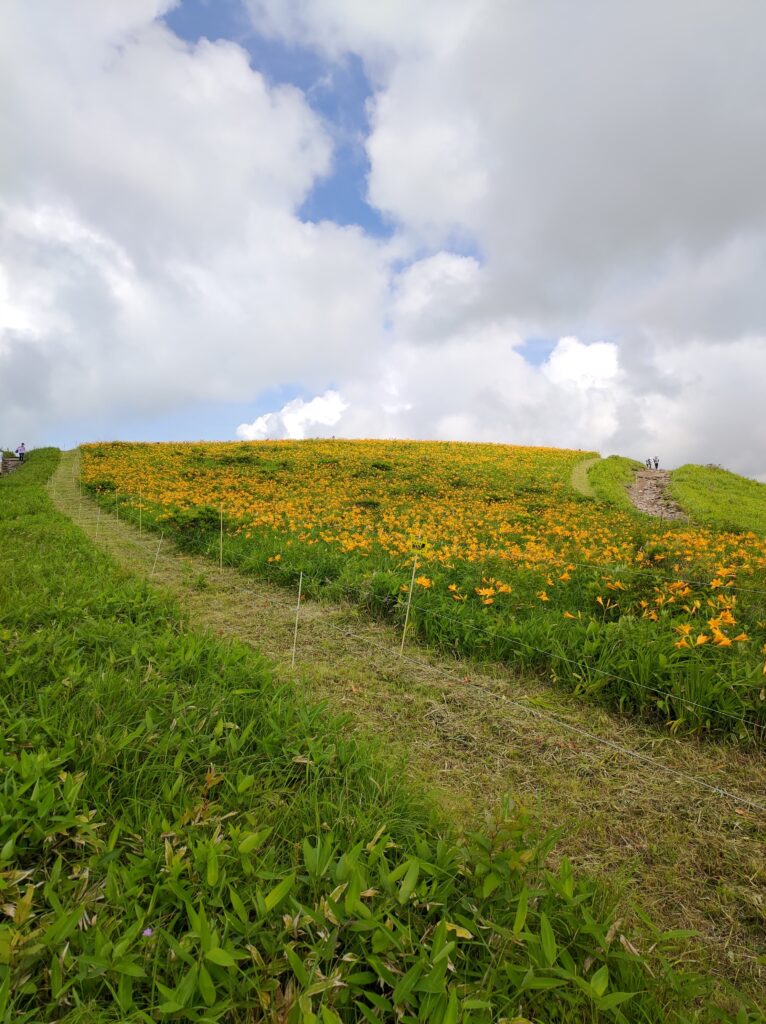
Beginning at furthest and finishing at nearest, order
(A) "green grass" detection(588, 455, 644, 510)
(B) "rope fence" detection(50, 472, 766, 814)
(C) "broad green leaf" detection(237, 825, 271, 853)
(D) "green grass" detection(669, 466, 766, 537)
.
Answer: (A) "green grass" detection(588, 455, 644, 510)
(D) "green grass" detection(669, 466, 766, 537)
(B) "rope fence" detection(50, 472, 766, 814)
(C) "broad green leaf" detection(237, 825, 271, 853)

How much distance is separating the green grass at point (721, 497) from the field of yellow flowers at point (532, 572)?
7.55ft

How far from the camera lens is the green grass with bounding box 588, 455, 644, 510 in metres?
16.8

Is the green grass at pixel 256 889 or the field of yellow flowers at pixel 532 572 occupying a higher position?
the field of yellow flowers at pixel 532 572

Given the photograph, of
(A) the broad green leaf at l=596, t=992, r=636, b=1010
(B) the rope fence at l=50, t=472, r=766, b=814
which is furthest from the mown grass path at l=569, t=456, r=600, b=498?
(A) the broad green leaf at l=596, t=992, r=636, b=1010

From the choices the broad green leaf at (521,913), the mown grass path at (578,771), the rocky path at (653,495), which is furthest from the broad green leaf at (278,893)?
the rocky path at (653,495)

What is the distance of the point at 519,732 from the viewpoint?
3.83 metres

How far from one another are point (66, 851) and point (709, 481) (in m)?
24.2

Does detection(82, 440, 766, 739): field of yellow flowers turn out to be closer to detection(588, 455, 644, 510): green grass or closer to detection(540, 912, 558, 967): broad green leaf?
detection(588, 455, 644, 510): green grass

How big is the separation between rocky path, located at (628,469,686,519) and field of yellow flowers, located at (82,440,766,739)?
118 inches

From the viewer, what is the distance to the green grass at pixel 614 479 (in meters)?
16.8

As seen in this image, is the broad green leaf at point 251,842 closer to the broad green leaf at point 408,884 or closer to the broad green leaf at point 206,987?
the broad green leaf at point 206,987

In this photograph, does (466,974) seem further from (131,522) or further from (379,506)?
(131,522)

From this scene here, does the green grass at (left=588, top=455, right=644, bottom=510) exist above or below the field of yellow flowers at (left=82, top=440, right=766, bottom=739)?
above

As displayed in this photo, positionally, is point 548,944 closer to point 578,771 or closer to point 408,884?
point 408,884
